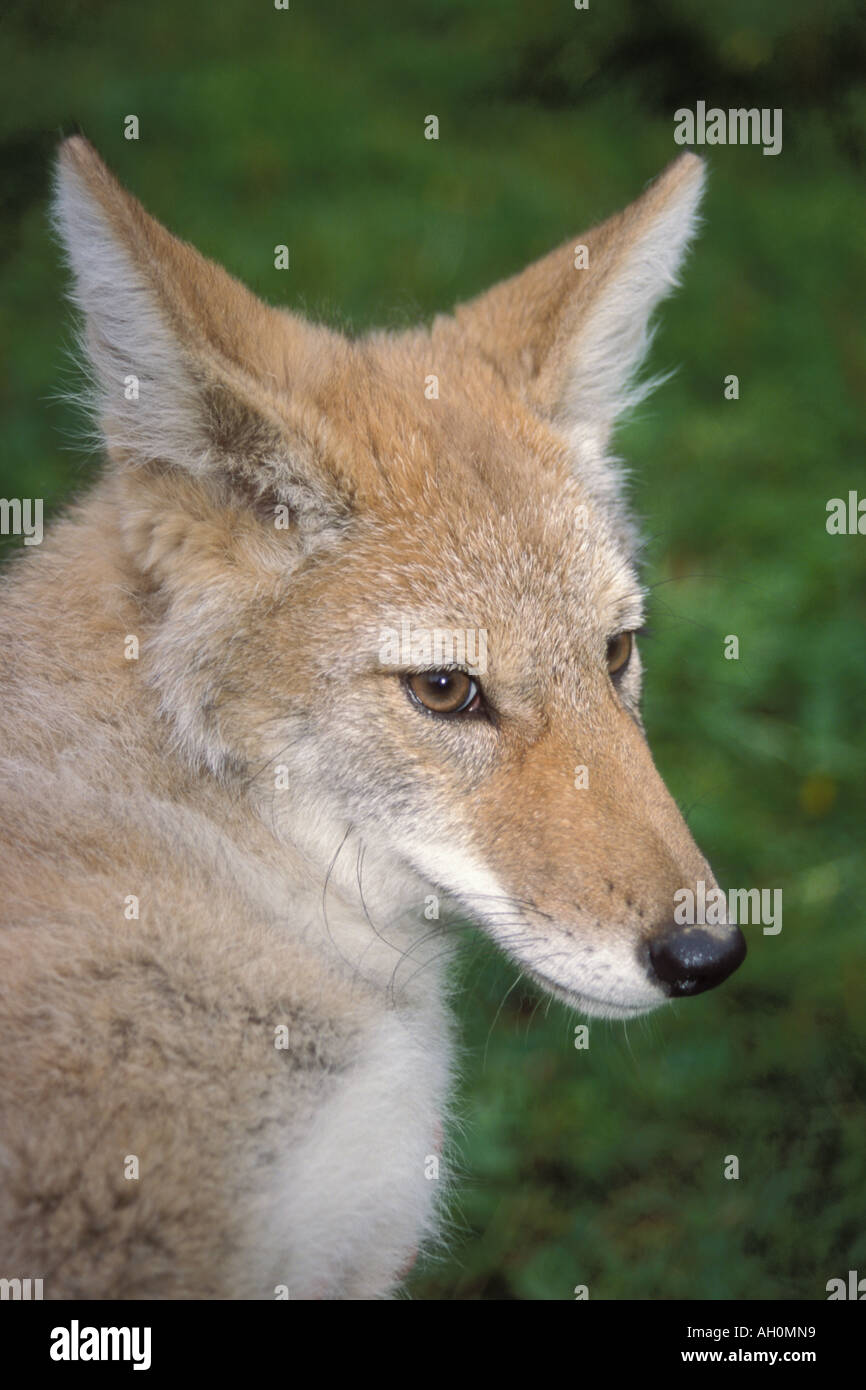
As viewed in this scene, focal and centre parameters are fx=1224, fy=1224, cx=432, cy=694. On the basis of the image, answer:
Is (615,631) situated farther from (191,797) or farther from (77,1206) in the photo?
(77,1206)

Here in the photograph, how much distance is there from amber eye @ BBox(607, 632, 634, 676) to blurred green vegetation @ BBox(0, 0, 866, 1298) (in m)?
0.87

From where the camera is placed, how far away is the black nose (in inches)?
112

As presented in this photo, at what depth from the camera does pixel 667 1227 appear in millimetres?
4055

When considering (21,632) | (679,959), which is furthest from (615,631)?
(21,632)

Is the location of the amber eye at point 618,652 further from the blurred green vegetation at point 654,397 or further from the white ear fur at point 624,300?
the blurred green vegetation at point 654,397

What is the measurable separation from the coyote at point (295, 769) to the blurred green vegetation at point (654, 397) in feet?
2.40

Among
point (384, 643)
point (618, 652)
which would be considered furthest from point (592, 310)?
point (384, 643)

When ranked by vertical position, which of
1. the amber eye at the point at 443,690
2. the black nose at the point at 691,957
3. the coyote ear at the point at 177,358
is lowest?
Answer: the black nose at the point at 691,957

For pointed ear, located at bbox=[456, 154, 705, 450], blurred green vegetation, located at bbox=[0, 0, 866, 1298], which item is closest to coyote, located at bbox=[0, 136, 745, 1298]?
pointed ear, located at bbox=[456, 154, 705, 450]

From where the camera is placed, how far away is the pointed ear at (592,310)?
373 cm

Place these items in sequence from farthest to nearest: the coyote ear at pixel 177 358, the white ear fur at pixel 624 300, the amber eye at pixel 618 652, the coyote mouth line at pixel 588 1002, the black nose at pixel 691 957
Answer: the white ear fur at pixel 624 300
the amber eye at pixel 618 652
the coyote mouth line at pixel 588 1002
the black nose at pixel 691 957
the coyote ear at pixel 177 358

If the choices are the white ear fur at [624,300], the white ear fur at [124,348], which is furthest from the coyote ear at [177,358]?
the white ear fur at [624,300]

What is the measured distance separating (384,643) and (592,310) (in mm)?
1397

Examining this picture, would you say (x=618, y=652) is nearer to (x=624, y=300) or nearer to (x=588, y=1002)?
(x=588, y=1002)
